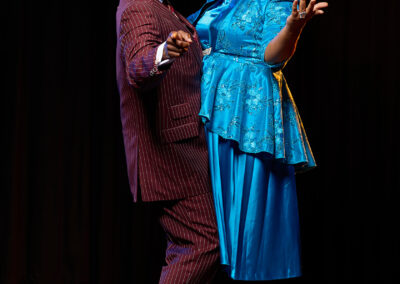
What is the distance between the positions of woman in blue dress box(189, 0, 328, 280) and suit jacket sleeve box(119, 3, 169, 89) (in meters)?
0.27

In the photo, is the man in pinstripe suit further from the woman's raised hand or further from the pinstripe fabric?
the woman's raised hand

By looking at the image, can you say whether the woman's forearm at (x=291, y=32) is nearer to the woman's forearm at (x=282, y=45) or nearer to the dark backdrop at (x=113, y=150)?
the woman's forearm at (x=282, y=45)

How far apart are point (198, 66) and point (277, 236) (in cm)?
58

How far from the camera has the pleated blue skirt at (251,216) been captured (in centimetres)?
138

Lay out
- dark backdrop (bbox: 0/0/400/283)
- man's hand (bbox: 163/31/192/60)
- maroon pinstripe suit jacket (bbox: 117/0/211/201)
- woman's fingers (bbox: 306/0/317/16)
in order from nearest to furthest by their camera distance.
Answer: 1. man's hand (bbox: 163/31/192/60)
2. woman's fingers (bbox: 306/0/317/16)
3. maroon pinstripe suit jacket (bbox: 117/0/211/201)
4. dark backdrop (bbox: 0/0/400/283)

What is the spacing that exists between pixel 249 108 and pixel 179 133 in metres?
0.25

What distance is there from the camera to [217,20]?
1489 mm

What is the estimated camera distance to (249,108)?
55.9 inches

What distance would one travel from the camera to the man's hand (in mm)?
1006

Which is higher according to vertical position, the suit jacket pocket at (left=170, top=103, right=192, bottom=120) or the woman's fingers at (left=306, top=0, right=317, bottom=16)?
the woman's fingers at (left=306, top=0, right=317, bottom=16)

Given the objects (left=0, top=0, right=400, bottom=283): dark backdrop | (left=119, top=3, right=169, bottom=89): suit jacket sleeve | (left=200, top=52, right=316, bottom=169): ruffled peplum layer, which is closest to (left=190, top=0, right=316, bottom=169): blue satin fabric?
(left=200, top=52, right=316, bottom=169): ruffled peplum layer

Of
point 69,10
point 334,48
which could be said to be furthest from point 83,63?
point 334,48

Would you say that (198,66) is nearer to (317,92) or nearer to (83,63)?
(83,63)

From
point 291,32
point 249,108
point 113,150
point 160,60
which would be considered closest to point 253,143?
point 249,108
